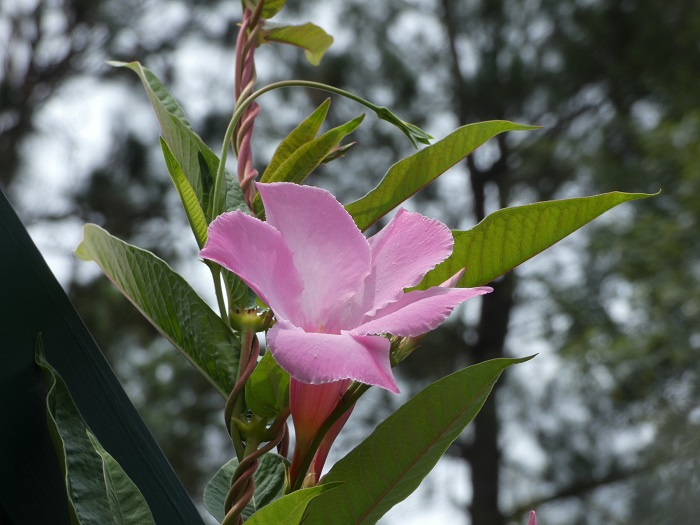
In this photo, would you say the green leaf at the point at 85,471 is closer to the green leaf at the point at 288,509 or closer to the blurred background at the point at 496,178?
the green leaf at the point at 288,509

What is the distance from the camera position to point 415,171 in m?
0.36

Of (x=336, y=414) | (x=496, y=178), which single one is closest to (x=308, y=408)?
(x=336, y=414)

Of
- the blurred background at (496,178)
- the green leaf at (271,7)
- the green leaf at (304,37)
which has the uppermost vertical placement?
the green leaf at (271,7)

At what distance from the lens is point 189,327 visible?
12.5 inches

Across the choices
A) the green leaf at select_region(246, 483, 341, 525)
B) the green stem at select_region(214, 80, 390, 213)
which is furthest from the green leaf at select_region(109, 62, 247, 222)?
the green leaf at select_region(246, 483, 341, 525)

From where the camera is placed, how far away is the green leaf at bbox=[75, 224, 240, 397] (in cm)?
32

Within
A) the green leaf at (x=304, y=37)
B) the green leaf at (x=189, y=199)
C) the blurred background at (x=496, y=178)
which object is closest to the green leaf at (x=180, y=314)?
the green leaf at (x=189, y=199)

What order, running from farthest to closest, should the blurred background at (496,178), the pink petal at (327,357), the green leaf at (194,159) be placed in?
the blurred background at (496,178) → the green leaf at (194,159) → the pink petal at (327,357)

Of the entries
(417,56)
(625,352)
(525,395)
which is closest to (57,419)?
(625,352)

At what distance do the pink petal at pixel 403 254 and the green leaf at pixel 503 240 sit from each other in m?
0.04

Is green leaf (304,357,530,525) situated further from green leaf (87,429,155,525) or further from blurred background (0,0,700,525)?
blurred background (0,0,700,525)

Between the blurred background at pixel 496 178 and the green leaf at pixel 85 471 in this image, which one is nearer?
the green leaf at pixel 85 471

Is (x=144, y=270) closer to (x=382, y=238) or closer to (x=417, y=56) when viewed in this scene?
(x=382, y=238)

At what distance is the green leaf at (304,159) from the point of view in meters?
0.35
